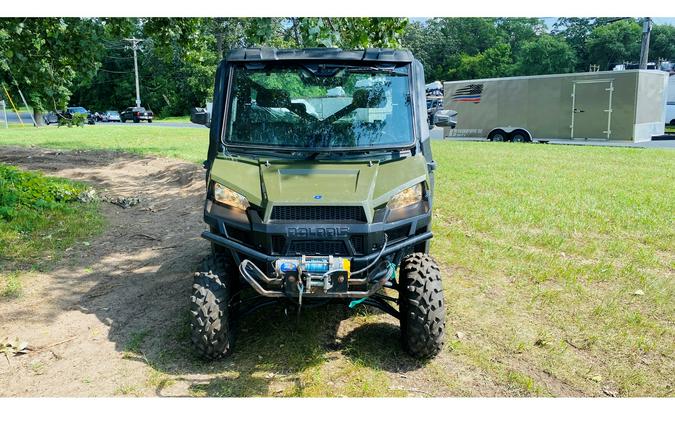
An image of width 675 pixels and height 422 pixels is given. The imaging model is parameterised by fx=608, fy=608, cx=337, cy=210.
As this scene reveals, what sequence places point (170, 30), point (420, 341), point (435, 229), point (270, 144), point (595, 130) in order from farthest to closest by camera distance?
point (595, 130)
point (170, 30)
point (435, 229)
point (270, 144)
point (420, 341)

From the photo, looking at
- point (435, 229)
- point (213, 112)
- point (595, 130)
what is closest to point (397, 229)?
point (213, 112)

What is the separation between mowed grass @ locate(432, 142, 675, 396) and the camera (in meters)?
4.19

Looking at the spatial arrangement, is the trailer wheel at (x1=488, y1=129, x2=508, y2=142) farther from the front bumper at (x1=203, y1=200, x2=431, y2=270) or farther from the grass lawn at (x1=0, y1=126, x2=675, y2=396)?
the front bumper at (x1=203, y1=200, x2=431, y2=270)

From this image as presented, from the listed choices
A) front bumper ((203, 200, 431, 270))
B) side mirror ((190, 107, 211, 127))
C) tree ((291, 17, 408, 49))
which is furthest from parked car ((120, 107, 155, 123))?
front bumper ((203, 200, 431, 270))

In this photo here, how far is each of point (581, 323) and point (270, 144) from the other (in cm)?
283

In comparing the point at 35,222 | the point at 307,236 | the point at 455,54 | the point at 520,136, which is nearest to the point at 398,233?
the point at 307,236

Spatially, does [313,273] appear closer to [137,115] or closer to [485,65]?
[137,115]

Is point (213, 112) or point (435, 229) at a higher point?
point (213, 112)

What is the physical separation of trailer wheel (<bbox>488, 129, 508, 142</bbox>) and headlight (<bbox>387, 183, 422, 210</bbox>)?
21048 mm

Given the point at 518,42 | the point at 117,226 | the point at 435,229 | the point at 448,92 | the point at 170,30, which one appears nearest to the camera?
the point at 435,229

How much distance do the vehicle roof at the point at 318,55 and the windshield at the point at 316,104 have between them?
2.9 inches

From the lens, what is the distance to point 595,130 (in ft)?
70.0

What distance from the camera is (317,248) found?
3.97 m

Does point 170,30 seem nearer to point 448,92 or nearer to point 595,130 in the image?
point 595,130
